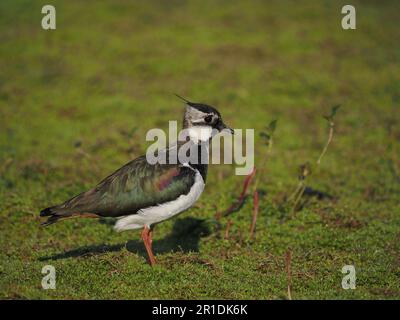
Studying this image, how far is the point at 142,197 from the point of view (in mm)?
8109

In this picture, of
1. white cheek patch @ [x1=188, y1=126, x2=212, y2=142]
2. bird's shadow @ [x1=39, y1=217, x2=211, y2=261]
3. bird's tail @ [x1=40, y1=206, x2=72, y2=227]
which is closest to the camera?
bird's tail @ [x1=40, y1=206, x2=72, y2=227]

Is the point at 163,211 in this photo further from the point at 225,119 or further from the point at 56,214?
the point at 225,119

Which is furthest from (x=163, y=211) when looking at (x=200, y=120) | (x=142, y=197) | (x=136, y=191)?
(x=200, y=120)

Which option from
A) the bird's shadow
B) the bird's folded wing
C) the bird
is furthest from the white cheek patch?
the bird's shadow

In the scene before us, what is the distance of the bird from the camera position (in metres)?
8.09

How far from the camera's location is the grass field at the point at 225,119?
812 cm

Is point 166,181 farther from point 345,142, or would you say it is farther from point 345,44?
point 345,44

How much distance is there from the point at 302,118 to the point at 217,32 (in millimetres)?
5569

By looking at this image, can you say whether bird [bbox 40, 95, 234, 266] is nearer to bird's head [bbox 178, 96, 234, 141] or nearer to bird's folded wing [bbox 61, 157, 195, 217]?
bird's folded wing [bbox 61, 157, 195, 217]

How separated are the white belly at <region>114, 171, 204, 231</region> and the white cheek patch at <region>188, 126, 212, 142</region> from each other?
707 mm

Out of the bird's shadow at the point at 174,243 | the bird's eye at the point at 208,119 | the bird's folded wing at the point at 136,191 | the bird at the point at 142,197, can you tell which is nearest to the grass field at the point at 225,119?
the bird's shadow at the point at 174,243

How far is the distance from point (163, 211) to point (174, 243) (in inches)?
66.1
